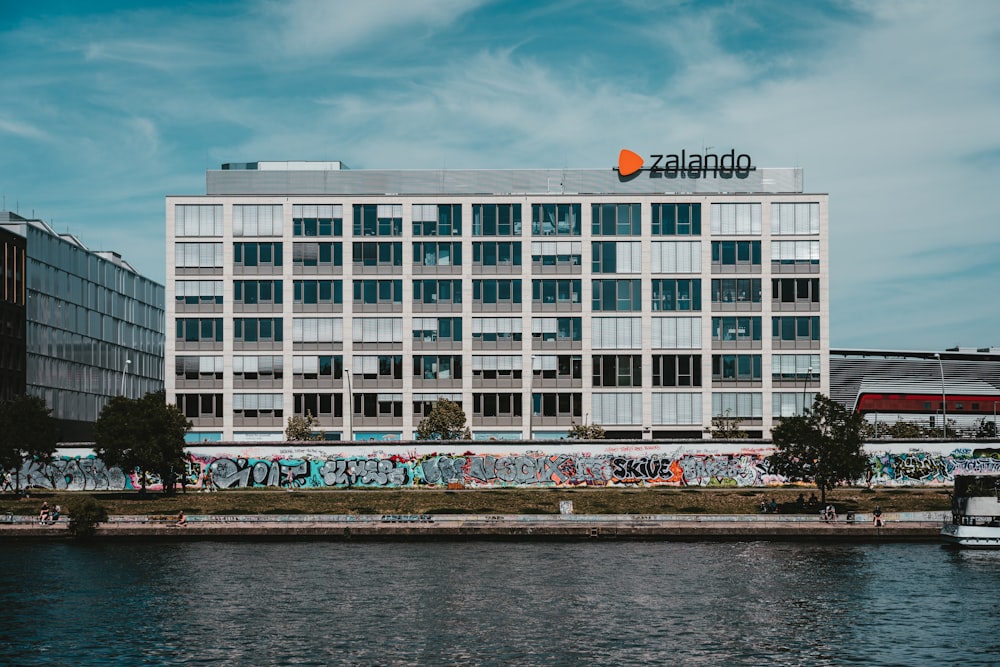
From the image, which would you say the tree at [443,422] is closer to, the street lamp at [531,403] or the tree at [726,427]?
the street lamp at [531,403]

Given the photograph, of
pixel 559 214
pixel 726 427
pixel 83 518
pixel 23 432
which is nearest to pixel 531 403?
pixel 559 214

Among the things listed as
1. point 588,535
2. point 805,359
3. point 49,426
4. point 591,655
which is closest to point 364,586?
point 591,655

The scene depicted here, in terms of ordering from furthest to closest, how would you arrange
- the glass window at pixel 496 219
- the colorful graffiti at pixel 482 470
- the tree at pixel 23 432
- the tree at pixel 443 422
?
the glass window at pixel 496 219 < the tree at pixel 443 422 < the colorful graffiti at pixel 482 470 < the tree at pixel 23 432

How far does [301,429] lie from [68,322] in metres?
58.6

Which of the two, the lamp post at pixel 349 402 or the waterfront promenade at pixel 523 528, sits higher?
the lamp post at pixel 349 402

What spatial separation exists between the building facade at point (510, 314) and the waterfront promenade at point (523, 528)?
4514 cm

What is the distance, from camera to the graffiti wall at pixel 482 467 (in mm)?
107938

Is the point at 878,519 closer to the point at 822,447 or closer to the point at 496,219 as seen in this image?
the point at 822,447

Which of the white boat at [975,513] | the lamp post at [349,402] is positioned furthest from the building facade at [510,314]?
the white boat at [975,513]

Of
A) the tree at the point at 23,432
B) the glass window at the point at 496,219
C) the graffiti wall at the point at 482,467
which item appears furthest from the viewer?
the glass window at the point at 496,219

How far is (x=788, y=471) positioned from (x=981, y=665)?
53246mm

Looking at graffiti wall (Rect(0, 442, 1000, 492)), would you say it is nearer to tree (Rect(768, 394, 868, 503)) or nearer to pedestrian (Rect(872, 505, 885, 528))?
tree (Rect(768, 394, 868, 503))

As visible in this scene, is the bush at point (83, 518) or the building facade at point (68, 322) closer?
the bush at point (83, 518)

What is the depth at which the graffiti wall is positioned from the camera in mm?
107938
